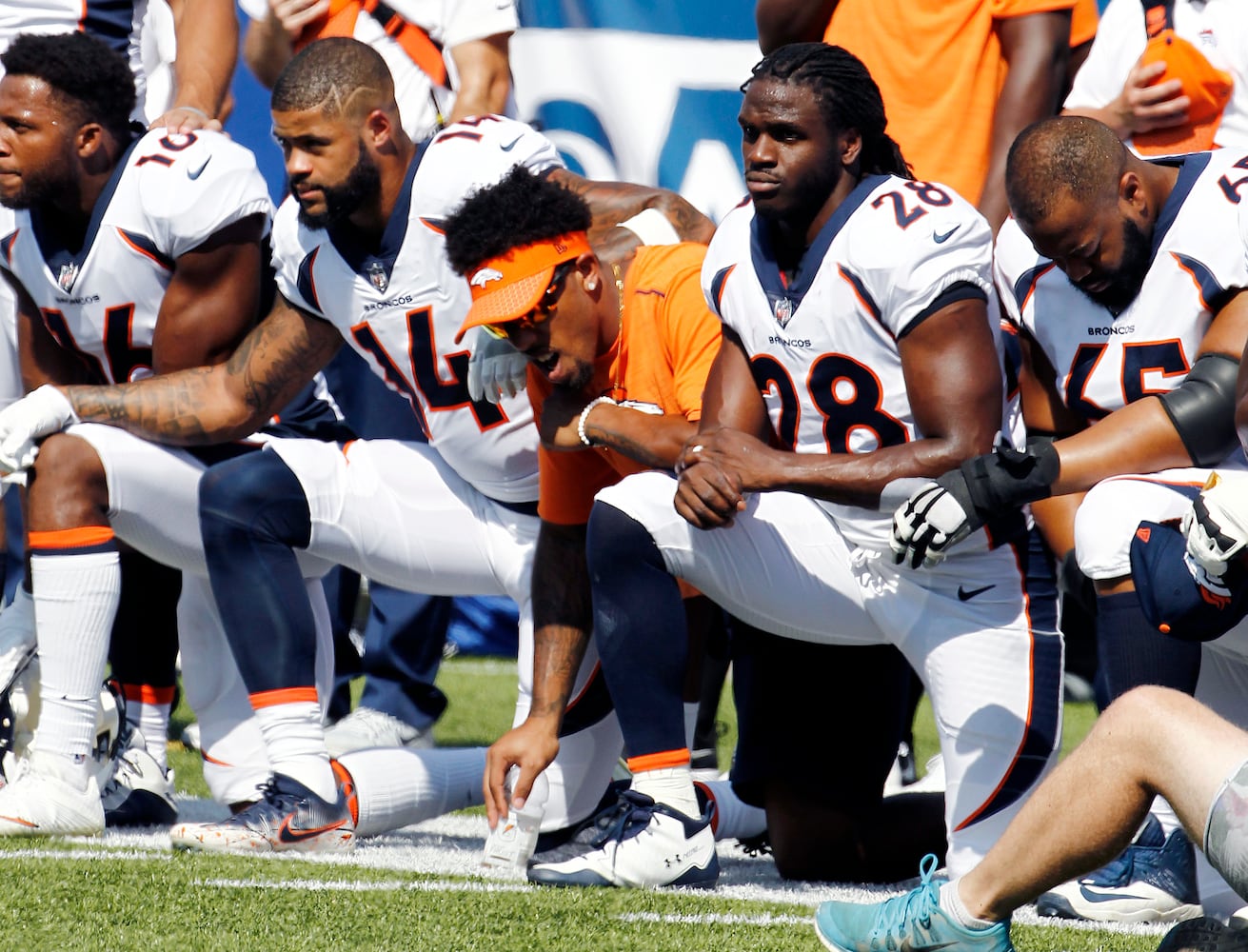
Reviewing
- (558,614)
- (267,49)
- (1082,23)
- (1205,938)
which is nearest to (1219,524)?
(1205,938)

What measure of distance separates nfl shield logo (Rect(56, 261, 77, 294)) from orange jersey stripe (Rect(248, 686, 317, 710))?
1.17 m

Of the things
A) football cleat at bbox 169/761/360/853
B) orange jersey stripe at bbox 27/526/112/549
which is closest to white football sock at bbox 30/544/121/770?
orange jersey stripe at bbox 27/526/112/549

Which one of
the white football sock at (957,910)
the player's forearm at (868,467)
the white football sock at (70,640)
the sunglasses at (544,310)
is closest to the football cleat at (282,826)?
the white football sock at (70,640)

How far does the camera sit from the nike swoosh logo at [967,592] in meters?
3.10

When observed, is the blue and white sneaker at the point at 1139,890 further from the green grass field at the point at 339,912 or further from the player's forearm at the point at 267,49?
the player's forearm at the point at 267,49

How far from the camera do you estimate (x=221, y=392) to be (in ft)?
12.9

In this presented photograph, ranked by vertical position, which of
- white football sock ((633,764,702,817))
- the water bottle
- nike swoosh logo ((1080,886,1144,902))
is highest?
white football sock ((633,764,702,817))

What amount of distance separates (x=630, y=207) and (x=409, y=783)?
132cm

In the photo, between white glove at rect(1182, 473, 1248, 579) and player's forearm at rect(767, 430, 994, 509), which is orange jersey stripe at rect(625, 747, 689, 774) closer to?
player's forearm at rect(767, 430, 994, 509)

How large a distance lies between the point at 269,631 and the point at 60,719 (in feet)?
1.54

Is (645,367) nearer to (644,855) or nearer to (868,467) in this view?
(868,467)

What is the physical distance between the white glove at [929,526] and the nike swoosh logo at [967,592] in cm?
27

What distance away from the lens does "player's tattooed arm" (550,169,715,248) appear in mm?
3842

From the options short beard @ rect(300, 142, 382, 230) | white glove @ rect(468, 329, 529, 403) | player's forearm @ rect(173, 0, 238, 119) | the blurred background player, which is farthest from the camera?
player's forearm @ rect(173, 0, 238, 119)
